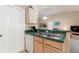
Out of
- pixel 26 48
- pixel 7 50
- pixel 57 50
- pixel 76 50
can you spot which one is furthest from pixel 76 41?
pixel 7 50

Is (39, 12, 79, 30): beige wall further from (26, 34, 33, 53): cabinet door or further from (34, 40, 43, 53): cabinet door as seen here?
(34, 40, 43, 53): cabinet door

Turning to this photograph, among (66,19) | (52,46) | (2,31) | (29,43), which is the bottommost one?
(29,43)

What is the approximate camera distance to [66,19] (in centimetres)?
444

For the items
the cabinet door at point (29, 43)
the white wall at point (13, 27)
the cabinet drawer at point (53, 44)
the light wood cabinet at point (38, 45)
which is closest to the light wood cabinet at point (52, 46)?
the cabinet drawer at point (53, 44)

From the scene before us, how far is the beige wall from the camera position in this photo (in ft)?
13.5

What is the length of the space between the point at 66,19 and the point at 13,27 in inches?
108

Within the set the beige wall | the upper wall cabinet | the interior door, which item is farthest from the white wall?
the beige wall

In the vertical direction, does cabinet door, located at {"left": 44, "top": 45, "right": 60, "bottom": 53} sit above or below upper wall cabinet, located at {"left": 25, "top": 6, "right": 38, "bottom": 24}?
below

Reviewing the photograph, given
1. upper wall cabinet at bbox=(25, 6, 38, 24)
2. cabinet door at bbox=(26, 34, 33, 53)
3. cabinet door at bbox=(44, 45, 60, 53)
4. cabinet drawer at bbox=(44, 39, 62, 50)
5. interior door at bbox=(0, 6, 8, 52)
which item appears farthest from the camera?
cabinet door at bbox=(26, 34, 33, 53)

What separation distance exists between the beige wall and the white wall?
4.72 ft

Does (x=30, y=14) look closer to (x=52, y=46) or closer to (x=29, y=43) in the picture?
(x=29, y=43)

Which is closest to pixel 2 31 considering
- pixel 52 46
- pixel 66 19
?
pixel 52 46

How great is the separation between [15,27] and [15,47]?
25.0 inches

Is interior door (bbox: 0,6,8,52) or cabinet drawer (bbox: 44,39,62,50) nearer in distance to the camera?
cabinet drawer (bbox: 44,39,62,50)
